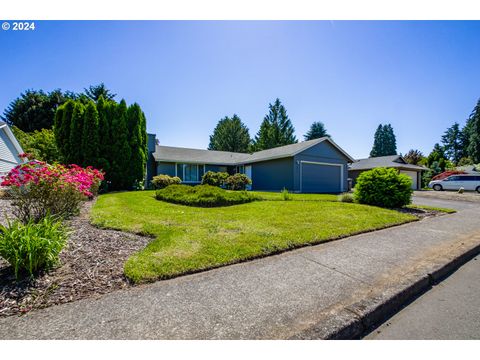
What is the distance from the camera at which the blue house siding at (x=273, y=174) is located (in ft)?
56.6

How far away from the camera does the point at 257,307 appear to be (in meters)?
2.32

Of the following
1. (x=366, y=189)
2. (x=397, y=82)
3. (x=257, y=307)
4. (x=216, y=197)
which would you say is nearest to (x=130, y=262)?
(x=257, y=307)

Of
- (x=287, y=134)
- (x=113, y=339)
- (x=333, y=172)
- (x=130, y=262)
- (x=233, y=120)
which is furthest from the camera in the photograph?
(x=233, y=120)

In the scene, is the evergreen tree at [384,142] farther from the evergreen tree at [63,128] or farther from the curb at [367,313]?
the curb at [367,313]

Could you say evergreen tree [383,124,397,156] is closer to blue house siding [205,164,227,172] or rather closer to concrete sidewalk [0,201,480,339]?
blue house siding [205,164,227,172]

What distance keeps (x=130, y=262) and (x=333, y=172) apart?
18590 mm

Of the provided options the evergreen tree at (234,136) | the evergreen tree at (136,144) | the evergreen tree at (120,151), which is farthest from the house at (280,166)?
the evergreen tree at (234,136)

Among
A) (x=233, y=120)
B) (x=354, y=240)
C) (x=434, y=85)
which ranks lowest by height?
(x=354, y=240)

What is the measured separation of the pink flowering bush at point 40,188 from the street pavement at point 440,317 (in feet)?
21.0

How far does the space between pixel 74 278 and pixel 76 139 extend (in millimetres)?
14620

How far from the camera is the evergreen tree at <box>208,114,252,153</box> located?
44562 mm

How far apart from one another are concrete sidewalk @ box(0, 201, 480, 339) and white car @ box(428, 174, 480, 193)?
924 inches

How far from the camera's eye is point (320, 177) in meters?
18.3

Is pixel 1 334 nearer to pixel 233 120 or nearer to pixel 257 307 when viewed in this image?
pixel 257 307
